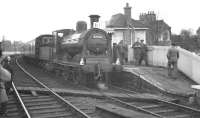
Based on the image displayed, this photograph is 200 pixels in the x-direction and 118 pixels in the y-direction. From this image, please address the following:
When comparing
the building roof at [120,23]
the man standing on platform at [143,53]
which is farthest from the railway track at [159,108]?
the building roof at [120,23]

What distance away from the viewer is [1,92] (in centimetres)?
699

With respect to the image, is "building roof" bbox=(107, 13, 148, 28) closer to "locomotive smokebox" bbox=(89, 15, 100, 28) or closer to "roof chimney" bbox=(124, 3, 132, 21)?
"roof chimney" bbox=(124, 3, 132, 21)

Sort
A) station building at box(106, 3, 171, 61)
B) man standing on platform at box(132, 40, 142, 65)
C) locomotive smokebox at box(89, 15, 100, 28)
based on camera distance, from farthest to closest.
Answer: station building at box(106, 3, 171, 61)
man standing on platform at box(132, 40, 142, 65)
locomotive smokebox at box(89, 15, 100, 28)

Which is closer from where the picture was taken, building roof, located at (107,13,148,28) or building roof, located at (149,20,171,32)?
building roof, located at (107,13,148,28)

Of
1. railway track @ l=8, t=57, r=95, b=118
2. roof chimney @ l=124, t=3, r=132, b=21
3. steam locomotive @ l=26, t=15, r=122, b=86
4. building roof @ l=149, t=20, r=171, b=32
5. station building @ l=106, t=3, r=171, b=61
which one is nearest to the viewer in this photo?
railway track @ l=8, t=57, r=95, b=118

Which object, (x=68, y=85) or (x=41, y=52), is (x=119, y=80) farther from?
(x=41, y=52)

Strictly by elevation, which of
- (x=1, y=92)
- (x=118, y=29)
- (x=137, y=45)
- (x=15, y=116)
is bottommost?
(x=15, y=116)

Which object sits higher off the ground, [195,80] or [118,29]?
[118,29]

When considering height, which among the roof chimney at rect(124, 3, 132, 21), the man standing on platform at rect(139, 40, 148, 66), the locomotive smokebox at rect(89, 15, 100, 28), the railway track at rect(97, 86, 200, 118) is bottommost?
the railway track at rect(97, 86, 200, 118)

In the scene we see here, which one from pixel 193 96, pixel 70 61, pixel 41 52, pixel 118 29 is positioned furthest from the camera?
pixel 118 29

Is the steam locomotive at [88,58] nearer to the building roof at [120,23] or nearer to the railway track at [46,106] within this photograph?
the railway track at [46,106]

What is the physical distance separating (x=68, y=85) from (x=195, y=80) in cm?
583

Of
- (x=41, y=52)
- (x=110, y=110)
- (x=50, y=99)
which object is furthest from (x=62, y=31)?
(x=110, y=110)

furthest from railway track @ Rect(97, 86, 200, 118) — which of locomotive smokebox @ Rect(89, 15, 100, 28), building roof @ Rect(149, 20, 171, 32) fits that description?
building roof @ Rect(149, 20, 171, 32)
